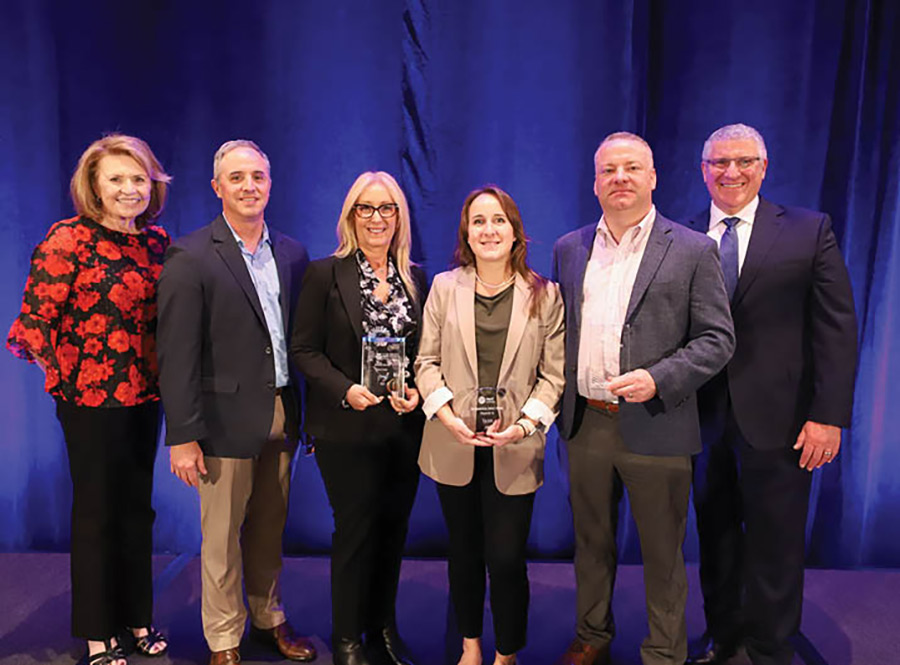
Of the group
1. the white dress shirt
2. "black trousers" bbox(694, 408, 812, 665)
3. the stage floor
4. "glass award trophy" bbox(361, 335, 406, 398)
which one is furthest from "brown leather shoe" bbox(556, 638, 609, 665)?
the white dress shirt

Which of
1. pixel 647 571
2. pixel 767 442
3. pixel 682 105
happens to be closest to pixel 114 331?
pixel 647 571

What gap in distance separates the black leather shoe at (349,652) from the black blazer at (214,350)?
76 cm

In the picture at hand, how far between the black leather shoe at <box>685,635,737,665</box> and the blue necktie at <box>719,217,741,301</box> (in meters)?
1.35

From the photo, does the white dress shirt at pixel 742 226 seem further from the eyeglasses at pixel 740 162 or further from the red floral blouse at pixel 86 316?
the red floral blouse at pixel 86 316

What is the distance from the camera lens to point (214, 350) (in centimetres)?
245

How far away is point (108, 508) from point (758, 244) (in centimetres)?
250

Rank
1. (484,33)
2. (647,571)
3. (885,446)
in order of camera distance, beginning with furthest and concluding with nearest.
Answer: (885,446), (484,33), (647,571)

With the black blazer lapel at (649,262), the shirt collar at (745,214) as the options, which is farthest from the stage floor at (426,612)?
the shirt collar at (745,214)

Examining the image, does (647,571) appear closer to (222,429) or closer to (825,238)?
(825,238)

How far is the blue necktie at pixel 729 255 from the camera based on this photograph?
246 centimetres

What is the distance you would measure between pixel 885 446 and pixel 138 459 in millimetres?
3542

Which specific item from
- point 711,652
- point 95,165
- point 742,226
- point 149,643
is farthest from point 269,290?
point 711,652

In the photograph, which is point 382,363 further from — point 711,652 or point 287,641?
point 711,652

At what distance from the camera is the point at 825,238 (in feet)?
8.01
